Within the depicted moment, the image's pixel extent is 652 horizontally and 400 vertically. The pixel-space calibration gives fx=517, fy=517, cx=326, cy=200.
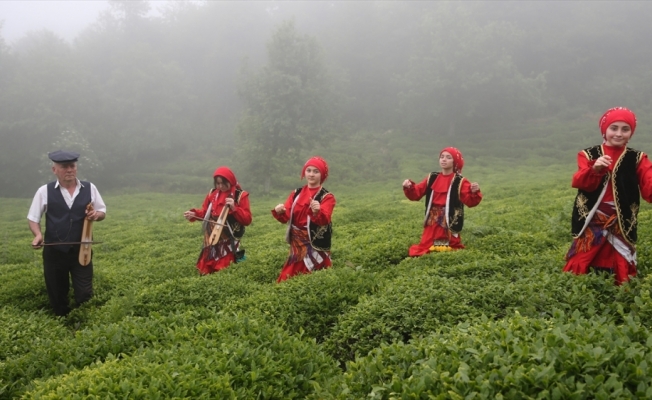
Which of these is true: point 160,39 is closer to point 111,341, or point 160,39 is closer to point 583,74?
point 583,74

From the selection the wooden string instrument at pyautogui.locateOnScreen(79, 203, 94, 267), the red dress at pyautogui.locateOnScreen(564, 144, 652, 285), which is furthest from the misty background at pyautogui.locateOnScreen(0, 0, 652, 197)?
the red dress at pyautogui.locateOnScreen(564, 144, 652, 285)

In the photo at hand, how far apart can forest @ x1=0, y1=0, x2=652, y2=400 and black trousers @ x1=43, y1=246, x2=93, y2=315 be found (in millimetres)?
302

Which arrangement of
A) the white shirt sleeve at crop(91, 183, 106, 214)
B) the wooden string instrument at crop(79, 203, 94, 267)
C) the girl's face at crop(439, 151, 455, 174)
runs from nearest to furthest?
the wooden string instrument at crop(79, 203, 94, 267) < the white shirt sleeve at crop(91, 183, 106, 214) < the girl's face at crop(439, 151, 455, 174)

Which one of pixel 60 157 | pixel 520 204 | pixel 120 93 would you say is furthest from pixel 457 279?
pixel 120 93

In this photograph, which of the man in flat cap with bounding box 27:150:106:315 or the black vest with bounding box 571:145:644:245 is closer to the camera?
the black vest with bounding box 571:145:644:245

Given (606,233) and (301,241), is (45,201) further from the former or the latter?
(606,233)

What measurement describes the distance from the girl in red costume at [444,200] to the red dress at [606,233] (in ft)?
9.02

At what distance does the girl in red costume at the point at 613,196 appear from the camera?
5.32 m

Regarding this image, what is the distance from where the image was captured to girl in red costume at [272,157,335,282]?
786cm

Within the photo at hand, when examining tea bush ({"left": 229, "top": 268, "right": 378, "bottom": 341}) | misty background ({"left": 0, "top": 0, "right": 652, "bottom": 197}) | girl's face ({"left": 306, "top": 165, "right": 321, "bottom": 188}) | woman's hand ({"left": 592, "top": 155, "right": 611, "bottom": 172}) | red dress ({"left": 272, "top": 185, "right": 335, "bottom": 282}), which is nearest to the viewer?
woman's hand ({"left": 592, "top": 155, "right": 611, "bottom": 172})

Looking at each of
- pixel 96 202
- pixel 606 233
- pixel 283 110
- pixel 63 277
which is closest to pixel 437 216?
pixel 606 233

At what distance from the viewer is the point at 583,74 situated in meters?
54.7

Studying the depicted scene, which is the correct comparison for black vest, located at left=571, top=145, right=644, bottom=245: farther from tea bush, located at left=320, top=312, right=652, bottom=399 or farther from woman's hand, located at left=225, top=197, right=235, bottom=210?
woman's hand, located at left=225, top=197, right=235, bottom=210

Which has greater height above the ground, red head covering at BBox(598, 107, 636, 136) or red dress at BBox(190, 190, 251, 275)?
Result: red head covering at BBox(598, 107, 636, 136)
